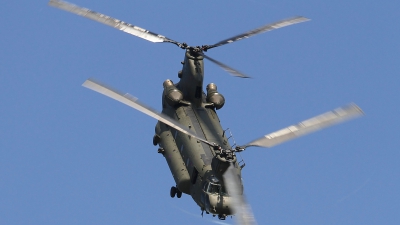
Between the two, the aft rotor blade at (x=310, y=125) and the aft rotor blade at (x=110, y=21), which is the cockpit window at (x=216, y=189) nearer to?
the aft rotor blade at (x=310, y=125)

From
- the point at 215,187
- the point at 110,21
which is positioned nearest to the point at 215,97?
the point at 110,21

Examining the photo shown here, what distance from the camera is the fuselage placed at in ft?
196

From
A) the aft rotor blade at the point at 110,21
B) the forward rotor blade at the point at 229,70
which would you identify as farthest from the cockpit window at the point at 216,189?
the aft rotor blade at the point at 110,21

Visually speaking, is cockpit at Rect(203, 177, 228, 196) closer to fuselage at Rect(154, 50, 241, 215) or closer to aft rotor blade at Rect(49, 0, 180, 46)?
fuselage at Rect(154, 50, 241, 215)

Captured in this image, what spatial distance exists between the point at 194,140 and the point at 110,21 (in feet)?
33.4

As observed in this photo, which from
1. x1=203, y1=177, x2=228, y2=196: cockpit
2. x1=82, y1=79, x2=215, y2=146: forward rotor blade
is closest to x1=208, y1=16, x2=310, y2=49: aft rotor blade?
x1=82, y1=79, x2=215, y2=146: forward rotor blade

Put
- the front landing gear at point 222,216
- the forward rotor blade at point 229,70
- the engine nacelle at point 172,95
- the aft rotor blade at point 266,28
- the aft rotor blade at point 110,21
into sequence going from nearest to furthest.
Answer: the front landing gear at point 222,216, the forward rotor blade at point 229,70, the aft rotor blade at point 266,28, the engine nacelle at point 172,95, the aft rotor blade at point 110,21

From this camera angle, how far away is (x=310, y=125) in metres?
60.4

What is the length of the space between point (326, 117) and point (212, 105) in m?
9.19

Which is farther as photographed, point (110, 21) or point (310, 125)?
point (110, 21)

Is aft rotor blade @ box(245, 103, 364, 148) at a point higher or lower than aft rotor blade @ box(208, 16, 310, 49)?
lower

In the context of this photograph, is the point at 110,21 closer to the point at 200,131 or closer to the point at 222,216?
the point at 200,131

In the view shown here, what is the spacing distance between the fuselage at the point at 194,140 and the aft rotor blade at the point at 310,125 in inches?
117

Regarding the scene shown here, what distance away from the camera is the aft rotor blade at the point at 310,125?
5938 centimetres
